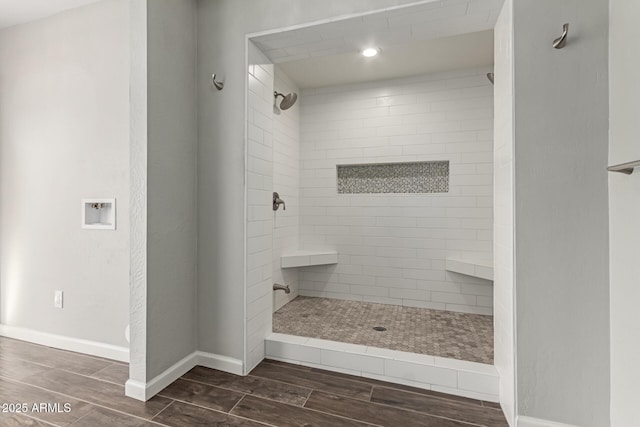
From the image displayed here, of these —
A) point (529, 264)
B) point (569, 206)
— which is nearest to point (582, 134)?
point (569, 206)

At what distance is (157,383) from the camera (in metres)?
1.67

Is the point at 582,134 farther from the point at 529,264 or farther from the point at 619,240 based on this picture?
the point at 529,264

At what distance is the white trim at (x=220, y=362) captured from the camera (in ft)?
6.10

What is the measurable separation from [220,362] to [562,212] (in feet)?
6.57

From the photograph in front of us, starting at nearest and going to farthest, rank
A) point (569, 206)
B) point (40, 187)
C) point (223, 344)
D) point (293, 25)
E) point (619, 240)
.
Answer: point (619, 240), point (569, 206), point (293, 25), point (223, 344), point (40, 187)

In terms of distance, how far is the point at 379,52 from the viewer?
105 inches

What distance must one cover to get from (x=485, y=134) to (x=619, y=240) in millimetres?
1982

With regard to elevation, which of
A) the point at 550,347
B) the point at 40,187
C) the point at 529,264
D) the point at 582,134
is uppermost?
the point at 582,134

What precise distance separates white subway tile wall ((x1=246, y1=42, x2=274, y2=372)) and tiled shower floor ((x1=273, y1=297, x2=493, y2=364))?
413mm

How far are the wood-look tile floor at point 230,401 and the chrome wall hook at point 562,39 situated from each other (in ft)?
5.64

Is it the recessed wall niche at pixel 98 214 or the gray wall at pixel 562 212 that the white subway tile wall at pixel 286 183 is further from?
the gray wall at pixel 562 212

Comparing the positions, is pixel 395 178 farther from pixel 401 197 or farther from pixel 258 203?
pixel 258 203

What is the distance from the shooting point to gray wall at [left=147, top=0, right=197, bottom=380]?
5.39ft

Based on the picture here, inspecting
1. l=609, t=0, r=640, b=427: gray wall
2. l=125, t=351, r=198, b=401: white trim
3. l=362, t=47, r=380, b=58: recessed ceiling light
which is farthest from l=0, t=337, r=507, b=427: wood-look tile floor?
l=362, t=47, r=380, b=58: recessed ceiling light
